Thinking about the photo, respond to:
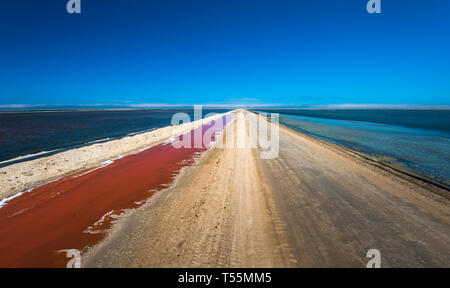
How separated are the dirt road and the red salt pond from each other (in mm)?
554

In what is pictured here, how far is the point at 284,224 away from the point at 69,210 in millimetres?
5342

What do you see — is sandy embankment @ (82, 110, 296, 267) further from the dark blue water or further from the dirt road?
the dark blue water

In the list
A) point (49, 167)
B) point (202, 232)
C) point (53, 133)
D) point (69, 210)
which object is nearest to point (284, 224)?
point (202, 232)

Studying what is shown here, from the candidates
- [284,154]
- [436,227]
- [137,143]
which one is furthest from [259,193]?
[137,143]

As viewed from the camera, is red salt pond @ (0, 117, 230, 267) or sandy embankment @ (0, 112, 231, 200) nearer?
red salt pond @ (0, 117, 230, 267)

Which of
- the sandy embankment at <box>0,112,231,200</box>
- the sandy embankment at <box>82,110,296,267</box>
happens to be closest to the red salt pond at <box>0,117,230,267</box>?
the sandy embankment at <box>82,110,296,267</box>

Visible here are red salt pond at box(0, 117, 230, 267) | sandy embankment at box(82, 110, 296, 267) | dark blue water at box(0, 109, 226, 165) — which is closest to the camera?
sandy embankment at box(82, 110, 296, 267)

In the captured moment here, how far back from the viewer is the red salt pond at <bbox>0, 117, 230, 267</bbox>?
3.35m

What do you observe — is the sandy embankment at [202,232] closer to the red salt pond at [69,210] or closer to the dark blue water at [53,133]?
the red salt pond at [69,210]

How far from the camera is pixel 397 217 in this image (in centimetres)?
406

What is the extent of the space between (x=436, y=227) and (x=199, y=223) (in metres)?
4.78

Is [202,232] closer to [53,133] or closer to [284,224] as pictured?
[284,224]
